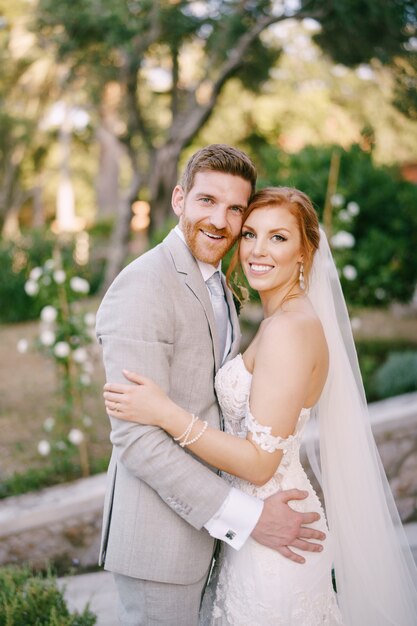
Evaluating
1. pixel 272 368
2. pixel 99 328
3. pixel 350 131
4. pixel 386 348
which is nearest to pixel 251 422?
pixel 272 368

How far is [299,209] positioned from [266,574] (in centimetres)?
129

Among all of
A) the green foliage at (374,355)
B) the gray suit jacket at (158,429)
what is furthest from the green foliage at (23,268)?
the gray suit jacket at (158,429)

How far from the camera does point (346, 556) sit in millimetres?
2535

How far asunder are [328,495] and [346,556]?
240 mm

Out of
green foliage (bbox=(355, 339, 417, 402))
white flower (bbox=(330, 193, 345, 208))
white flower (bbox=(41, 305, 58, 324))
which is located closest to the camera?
white flower (bbox=(41, 305, 58, 324))

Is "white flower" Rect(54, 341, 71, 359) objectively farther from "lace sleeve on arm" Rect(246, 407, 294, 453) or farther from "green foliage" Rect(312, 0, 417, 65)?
"green foliage" Rect(312, 0, 417, 65)

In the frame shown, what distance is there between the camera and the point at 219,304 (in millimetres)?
2461

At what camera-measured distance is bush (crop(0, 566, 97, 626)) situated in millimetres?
2621

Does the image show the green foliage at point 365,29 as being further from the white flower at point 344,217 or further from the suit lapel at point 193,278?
the suit lapel at point 193,278

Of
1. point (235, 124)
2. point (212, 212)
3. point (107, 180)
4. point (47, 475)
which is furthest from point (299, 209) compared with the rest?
point (107, 180)

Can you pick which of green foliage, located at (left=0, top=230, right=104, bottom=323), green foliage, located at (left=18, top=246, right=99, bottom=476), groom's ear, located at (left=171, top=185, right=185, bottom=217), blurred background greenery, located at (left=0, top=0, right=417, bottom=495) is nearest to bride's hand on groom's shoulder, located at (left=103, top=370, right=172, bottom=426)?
groom's ear, located at (left=171, top=185, right=185, bottom=217)

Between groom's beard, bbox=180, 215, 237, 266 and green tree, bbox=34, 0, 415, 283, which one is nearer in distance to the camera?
groom's beard, bbox=180, 215, 237, 266

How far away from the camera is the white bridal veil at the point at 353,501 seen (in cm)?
253

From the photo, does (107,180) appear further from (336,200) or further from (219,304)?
(219,304)
